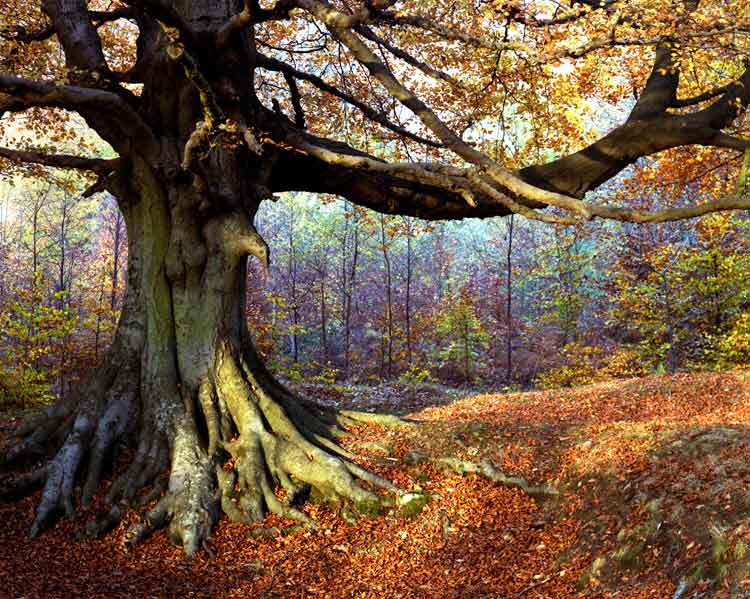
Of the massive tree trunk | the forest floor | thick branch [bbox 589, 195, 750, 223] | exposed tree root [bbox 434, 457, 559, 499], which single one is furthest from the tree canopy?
exposed tree root [bbox 434, 457, 559, 499]

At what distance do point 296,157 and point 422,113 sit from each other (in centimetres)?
222

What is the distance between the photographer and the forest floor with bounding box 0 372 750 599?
368 cm

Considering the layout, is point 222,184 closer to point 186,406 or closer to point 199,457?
point 186,406

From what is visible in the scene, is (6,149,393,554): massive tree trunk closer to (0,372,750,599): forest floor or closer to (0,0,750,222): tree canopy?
(0,372,750,599): forest floor

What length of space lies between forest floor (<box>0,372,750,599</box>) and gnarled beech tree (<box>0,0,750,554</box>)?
1.13ft

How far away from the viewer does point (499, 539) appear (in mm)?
4703

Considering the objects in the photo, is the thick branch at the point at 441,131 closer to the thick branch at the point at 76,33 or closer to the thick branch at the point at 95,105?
the thick branch at the point at 95,105

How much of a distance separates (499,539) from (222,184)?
4678 millimetres

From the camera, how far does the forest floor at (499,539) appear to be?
3.68 metres

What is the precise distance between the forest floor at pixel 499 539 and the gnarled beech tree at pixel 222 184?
0.34m

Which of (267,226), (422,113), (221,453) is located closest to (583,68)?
(422,113)

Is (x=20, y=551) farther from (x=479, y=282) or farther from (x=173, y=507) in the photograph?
(x=479, y=282)

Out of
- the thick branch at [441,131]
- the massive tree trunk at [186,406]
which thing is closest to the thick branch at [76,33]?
the massive tree trunk at [186,406]

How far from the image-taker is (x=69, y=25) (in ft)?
21.4
